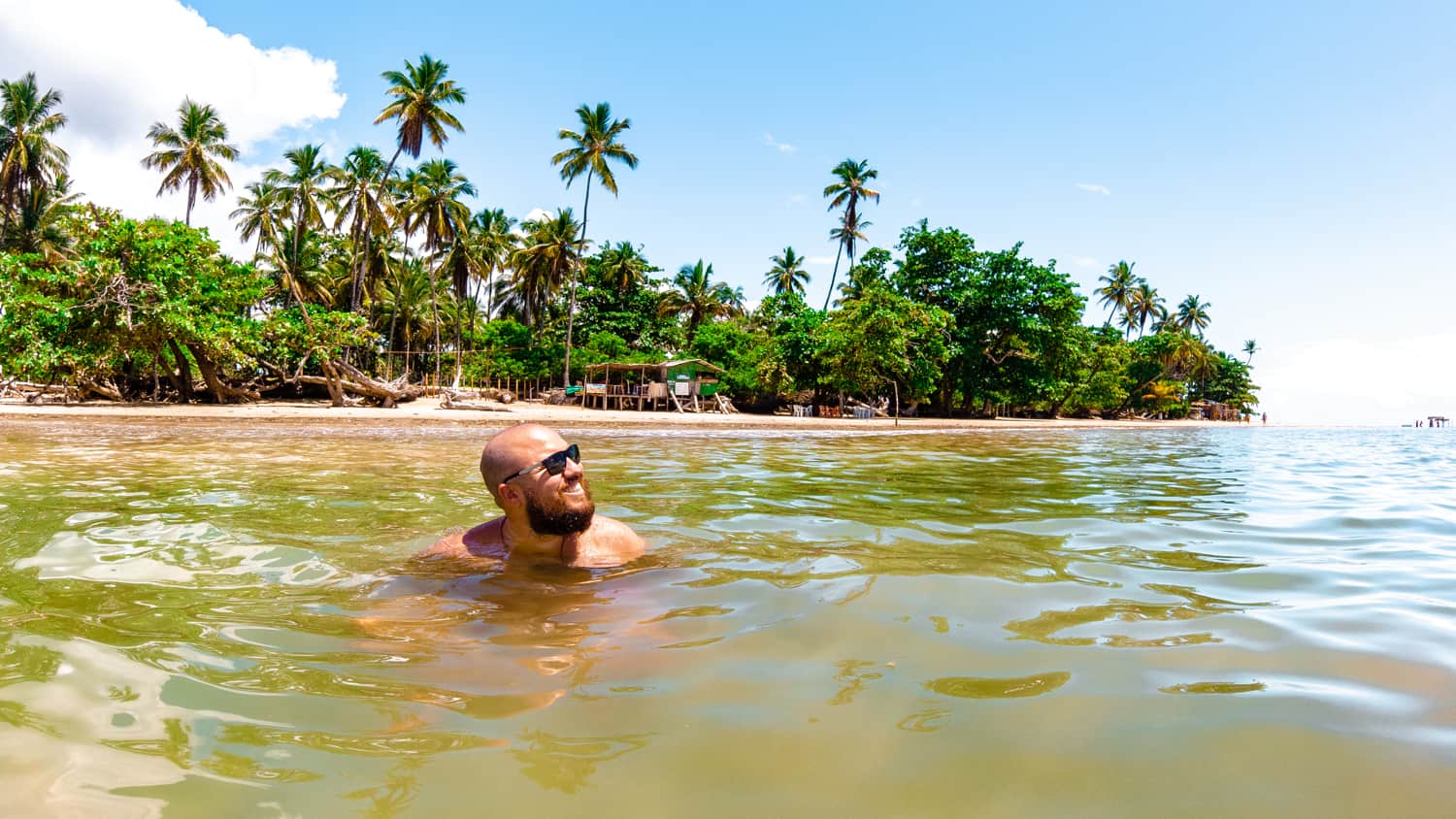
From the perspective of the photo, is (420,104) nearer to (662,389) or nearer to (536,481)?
(662,389)

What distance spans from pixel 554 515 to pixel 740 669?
1343 mm

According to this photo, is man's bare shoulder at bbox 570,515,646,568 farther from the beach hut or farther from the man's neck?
the beach hut

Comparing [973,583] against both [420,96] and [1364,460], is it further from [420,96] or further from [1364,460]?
[420,96]

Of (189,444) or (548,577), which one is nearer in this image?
(548,577)

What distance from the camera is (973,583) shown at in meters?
3.12

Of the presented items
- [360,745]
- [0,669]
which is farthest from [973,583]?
[0,669]

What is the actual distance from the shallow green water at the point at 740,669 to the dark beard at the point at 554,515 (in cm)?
22

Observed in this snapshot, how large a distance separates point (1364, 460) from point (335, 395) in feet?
97.5

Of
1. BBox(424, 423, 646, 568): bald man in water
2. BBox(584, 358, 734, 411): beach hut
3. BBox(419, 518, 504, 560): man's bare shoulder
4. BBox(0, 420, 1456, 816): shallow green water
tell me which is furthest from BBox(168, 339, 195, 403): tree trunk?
BBox(424, 423, 646, 568): bald man in water

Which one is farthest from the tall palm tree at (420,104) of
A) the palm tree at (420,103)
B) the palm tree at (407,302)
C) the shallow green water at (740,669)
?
the shallow green water at (740,669)

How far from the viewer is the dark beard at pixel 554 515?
3156 mm

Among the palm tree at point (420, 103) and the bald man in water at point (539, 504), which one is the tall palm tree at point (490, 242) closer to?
the palm tree at point (420, 103)

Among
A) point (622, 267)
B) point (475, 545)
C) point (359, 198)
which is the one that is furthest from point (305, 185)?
point (475, 545)

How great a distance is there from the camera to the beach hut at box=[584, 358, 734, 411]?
3447cm
